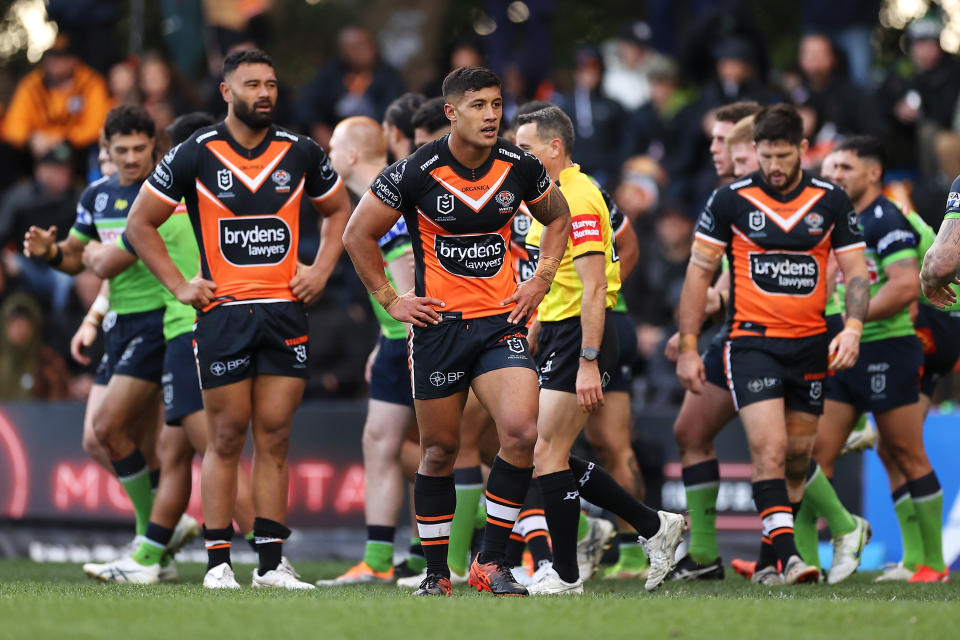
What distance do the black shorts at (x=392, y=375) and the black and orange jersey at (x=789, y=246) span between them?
2186 mm

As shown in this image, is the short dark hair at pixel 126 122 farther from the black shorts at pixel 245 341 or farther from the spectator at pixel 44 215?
the spectator at pixel 44 215

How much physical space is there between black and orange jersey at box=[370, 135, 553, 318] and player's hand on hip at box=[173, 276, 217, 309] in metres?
1.22

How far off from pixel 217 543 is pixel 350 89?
31.2 ft

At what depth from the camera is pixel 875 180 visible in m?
9.38

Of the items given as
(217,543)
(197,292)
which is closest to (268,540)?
(217,543)

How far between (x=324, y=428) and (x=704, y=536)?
434cm

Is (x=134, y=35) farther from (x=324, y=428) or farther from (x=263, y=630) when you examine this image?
(x=263, y=630)

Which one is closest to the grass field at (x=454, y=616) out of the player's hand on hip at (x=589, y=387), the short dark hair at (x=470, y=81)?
the player's hand on hip at (x=589, y=387)

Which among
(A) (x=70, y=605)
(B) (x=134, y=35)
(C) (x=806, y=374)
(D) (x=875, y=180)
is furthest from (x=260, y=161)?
(B) (x=134, y=35)

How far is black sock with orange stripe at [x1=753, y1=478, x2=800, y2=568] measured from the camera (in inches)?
324

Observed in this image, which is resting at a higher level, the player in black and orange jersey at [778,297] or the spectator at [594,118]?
the spectator at [594,118]

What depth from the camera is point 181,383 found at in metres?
8.66

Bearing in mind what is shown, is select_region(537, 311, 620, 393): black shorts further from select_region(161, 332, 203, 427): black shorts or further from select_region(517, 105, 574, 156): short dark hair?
select_region(161, 332, 203, 427): black shorts

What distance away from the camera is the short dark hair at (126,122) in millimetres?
9062
